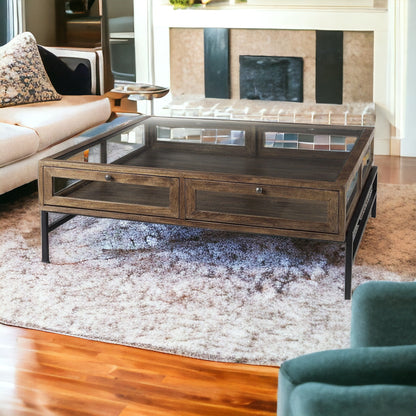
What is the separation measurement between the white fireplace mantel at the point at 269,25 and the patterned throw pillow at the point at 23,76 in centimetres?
133

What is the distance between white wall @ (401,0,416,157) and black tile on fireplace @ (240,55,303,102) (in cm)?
88

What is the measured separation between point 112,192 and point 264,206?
0.73 meters

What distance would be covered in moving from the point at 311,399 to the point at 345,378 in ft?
0.39

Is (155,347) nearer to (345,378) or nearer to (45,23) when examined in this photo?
(345,378)

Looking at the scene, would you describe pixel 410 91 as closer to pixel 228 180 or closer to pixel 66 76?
pixel 66 76

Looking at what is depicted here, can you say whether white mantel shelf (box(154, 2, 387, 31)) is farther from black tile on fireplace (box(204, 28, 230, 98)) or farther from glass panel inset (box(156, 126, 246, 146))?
glass panel inset (box(156, 126, 246, 146))

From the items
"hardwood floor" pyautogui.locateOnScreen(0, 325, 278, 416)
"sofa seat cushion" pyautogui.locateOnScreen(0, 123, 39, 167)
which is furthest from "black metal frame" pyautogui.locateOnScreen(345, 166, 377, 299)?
"sofa seat cushion" pyautogui.locateOnScreen(0, 123, 39, 167)

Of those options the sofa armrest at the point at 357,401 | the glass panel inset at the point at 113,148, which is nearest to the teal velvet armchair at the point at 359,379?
the sofa armrest at the point at 357,401

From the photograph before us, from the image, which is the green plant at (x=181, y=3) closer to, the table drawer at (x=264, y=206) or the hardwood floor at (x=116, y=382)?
the table drawer at (x=264, y=206)

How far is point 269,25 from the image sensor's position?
18.9 ft

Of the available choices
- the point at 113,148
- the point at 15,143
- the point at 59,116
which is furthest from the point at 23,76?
the point at 113,148

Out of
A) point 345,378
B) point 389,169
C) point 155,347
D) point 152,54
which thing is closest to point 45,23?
point 152,54

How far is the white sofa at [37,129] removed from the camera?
13.2 feet

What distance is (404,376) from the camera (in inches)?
56.6
